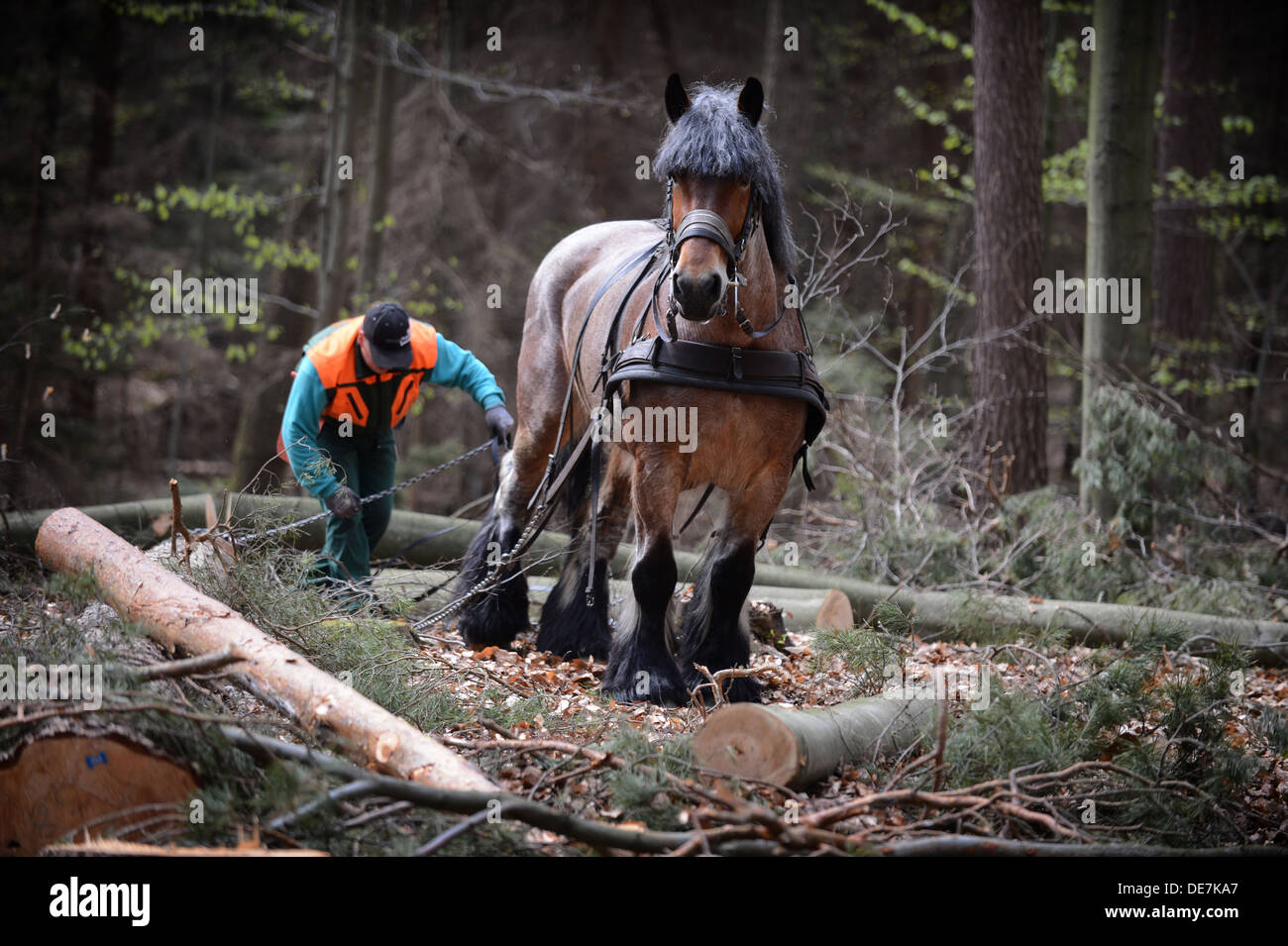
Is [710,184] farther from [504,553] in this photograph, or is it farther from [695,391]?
[504,553]

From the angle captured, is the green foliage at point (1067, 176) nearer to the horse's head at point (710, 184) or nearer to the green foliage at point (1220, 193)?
the green foliage at point (1220, 193)

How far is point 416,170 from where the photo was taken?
14.7 m

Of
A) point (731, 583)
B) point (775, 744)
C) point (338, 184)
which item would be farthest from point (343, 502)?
point (338, 184)

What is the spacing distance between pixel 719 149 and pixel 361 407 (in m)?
3.08

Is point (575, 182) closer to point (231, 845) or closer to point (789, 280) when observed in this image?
point (789, 280)

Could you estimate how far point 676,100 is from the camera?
172 inches

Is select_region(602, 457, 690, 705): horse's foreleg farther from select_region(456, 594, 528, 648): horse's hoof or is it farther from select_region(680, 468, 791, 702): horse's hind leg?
select_region(456, 594, 528, 648): horse's hoof

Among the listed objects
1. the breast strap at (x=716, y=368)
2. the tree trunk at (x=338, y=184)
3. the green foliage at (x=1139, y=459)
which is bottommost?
the green foliage at (x=1139, y=459)

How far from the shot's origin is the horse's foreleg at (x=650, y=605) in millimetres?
4645

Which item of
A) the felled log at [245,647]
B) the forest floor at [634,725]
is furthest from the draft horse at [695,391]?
the felled log at [245,647]

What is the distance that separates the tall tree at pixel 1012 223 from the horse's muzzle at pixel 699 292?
5.49 metres

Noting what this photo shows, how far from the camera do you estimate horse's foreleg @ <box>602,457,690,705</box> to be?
4645 mm

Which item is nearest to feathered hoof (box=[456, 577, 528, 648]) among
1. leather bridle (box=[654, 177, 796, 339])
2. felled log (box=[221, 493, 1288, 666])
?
felled log (box=[221, 493, 1288, 666])

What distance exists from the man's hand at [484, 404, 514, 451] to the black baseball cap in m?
0.71
